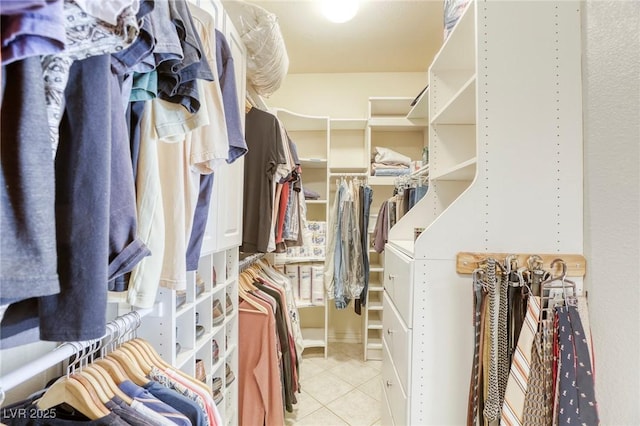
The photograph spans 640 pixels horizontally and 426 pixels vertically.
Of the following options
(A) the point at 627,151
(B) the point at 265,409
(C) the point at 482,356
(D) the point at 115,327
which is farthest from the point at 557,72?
(B) the point at 265,409

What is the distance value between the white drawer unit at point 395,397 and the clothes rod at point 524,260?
0.56 m

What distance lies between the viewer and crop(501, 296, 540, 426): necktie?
85 cm

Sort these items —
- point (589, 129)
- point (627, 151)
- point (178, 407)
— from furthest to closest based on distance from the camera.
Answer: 1. point (589, 129)
2. point (627, 151)
3. point (178, 407)

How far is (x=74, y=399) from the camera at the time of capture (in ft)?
1.88

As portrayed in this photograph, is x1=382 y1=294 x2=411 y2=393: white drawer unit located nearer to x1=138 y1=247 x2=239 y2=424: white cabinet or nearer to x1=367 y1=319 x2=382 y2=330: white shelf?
x1=138 y1=247 x2=239 y2=424: white cabinet

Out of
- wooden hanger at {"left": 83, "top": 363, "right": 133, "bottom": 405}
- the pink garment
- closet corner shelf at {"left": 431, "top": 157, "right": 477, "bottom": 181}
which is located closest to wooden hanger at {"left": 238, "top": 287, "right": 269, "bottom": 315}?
the pink garment

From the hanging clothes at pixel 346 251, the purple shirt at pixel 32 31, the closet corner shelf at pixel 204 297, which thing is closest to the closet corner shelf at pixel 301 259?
the hanging clothes at pixel 346 251

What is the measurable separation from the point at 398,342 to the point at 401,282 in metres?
0.28

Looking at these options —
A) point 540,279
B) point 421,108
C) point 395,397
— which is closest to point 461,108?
point 540,279

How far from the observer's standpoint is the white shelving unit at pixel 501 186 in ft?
3.24

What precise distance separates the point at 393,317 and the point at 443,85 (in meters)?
1.25

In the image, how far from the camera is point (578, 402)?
2.65 feet

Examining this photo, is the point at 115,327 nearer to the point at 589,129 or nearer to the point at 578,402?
the point at 578,402

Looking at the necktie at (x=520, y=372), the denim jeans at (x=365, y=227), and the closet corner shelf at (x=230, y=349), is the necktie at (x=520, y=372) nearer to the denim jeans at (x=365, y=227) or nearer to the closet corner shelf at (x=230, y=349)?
the closet corner shelf at (x=230, y=349)
